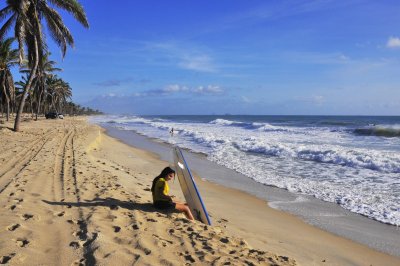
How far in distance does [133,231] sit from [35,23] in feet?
58.4

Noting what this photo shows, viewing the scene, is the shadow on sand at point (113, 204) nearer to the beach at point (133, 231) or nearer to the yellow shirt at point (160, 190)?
the beach at point (133, 231)

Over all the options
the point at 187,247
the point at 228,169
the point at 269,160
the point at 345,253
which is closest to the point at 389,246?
the point at 345,253

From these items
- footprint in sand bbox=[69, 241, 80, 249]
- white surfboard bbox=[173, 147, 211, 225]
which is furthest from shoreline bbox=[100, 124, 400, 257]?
footprint in sand bbox=[69, 241, 80, 249]

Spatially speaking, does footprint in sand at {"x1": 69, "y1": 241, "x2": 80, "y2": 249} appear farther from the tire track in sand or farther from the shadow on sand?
the tire track in sand

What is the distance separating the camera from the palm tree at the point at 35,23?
1844 centimetres

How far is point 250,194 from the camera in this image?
9453 mm

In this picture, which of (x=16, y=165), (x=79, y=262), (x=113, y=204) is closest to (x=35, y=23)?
Result: (x=16, y=165)

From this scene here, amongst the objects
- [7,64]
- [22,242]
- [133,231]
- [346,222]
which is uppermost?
[7,64]

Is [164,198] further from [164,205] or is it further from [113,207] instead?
[113,207]

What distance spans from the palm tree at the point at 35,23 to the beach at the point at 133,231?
12.0m

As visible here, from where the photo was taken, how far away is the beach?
4211 mm

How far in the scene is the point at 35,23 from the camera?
19531mm

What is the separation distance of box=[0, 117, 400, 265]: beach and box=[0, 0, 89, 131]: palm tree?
39.4ft

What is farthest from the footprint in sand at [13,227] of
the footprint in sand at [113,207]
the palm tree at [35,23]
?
the palm tree at [35,23]
